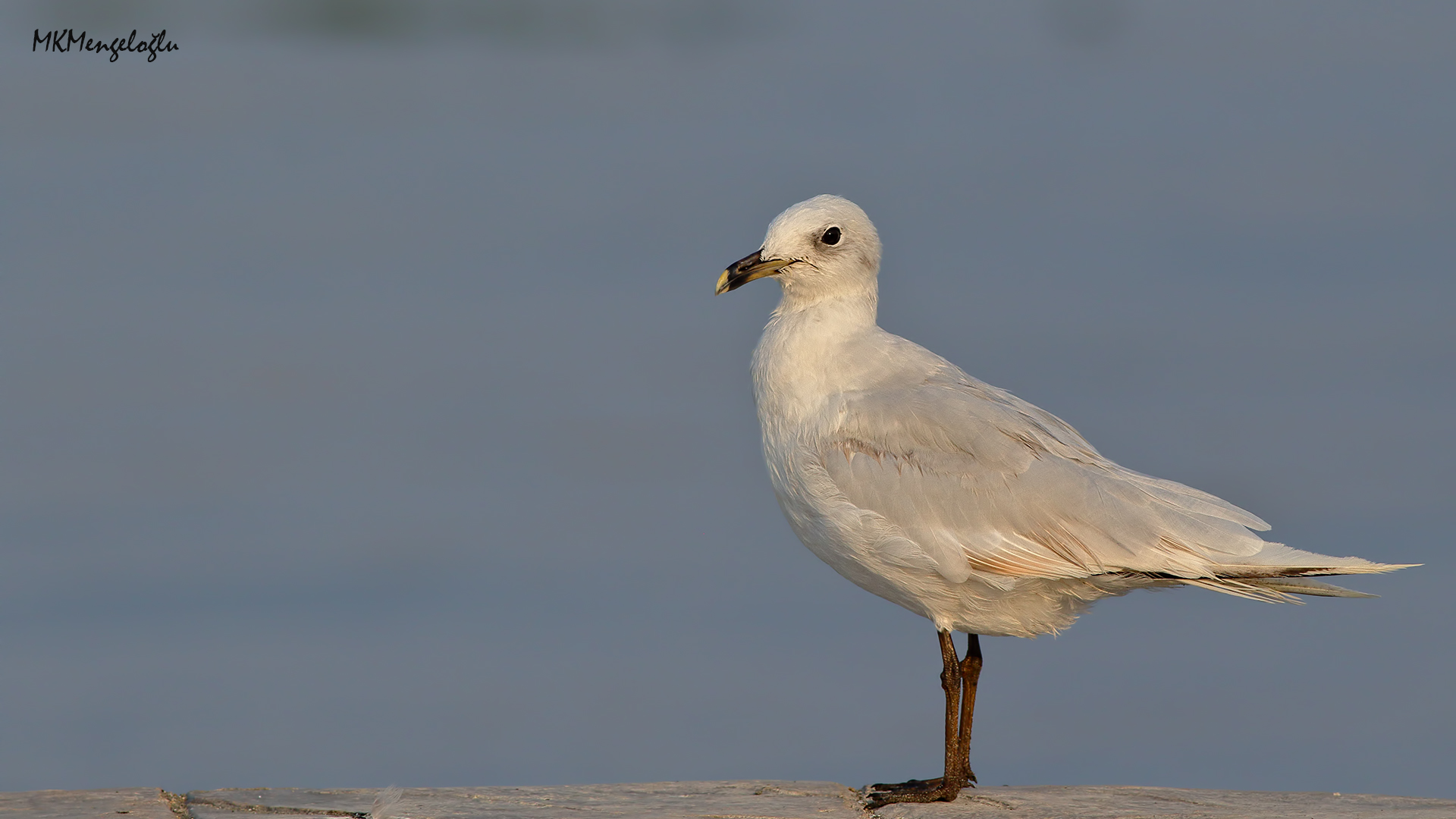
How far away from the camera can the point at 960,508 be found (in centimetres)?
604

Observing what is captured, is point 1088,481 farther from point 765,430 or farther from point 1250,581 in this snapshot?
point 765,430

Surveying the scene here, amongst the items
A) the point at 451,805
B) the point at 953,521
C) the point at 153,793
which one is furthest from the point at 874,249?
the point at 153,793


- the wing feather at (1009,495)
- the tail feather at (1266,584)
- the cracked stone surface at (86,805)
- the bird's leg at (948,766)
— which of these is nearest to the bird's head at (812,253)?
the wing feather at (1009,495)

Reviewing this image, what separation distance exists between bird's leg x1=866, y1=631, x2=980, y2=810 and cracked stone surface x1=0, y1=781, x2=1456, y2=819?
0.33 ft

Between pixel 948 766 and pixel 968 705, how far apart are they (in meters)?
0.48

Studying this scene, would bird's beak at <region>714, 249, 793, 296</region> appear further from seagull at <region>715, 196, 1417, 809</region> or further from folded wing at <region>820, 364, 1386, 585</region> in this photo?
folded wing at <region>820, 364, 1386, 585</region>

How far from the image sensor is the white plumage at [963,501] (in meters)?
5.79

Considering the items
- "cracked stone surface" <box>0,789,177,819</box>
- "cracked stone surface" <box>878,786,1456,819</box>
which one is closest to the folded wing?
"cracked stone surface" <box>878,786,1456,819</box>

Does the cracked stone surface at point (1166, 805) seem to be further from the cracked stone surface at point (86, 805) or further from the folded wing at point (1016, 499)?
the cracked stone surface at point (86, 805)

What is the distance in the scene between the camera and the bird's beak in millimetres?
6758

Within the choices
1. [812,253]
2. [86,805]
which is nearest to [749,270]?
[812,253]

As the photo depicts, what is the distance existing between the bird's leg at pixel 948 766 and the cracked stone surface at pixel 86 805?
2.60m

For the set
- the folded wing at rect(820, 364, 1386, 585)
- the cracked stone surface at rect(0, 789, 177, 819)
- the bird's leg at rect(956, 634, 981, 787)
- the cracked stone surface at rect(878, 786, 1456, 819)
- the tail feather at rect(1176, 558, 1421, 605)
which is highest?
the folded wing at rect(820, 364, 1386, 585)

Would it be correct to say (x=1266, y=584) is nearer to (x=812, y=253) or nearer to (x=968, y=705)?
(x=968, y=705)
